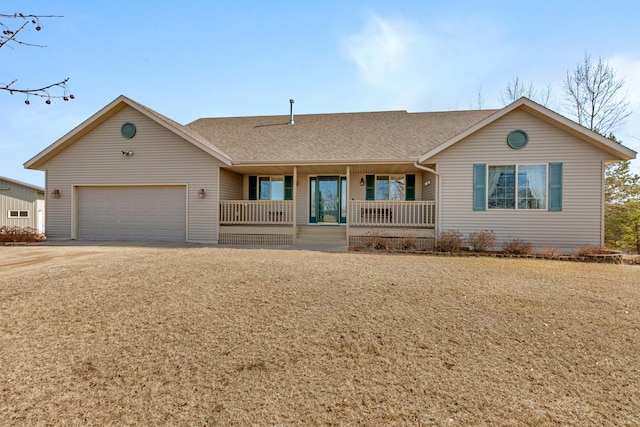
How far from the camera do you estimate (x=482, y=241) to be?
9789 mm

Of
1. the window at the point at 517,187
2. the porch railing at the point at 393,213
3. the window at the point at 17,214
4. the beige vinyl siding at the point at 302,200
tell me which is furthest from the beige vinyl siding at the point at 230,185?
the window at the point at 17,214

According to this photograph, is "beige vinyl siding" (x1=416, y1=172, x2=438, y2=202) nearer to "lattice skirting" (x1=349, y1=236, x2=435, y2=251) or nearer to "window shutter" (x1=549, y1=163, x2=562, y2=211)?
"lattice skirting" (x1=349, y1=236, x2=435, y2=251)

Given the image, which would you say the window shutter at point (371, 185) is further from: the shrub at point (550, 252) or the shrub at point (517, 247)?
the shrub at point (550, 252)

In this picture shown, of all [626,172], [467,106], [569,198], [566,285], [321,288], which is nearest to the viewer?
[321,288]

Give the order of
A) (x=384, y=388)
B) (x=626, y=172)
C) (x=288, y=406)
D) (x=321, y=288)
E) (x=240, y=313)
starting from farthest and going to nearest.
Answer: (x=626, y=172), (x=321, y=288), (x=240, y=313), (x=384, y=388), (x=288, y=406)

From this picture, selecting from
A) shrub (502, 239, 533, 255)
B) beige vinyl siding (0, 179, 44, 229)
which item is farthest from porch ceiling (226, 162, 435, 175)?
beige vinyl siding (0, 179, 44, 229)

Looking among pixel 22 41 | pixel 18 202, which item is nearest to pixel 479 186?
pixel 22 41

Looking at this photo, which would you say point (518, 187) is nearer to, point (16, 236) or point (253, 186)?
point (253, 186)

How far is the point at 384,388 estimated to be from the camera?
101 inches

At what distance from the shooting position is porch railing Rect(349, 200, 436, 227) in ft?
35.8

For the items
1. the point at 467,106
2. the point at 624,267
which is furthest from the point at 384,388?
the point at 467,106

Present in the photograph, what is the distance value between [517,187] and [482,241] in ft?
7.20

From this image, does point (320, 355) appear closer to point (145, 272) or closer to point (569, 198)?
point (145, 272)

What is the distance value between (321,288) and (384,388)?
2465mm
